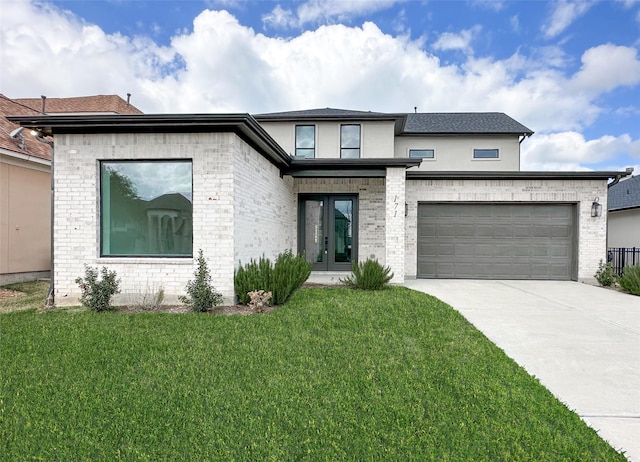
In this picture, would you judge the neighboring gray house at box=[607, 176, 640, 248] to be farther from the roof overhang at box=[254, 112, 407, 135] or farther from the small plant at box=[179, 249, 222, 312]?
the small plant at box=[179, 249, 222, 312]

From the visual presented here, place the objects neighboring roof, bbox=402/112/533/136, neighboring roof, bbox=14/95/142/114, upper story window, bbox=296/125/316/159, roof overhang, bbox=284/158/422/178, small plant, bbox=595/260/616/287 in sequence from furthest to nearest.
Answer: neighboring roof, bbox=402/112/533/136 → neighboring roof, bbox=14/95/142/114 → upper story window, bbox=296/125/316/159 → small plant, bbox=595/260/616/287 → roof overhang, bbox=284/158/422/178

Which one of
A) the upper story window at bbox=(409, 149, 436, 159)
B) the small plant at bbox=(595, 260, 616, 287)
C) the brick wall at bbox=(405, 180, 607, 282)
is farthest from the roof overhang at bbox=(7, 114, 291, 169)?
the upper story window at bbox=(409, 149, 436, 159)

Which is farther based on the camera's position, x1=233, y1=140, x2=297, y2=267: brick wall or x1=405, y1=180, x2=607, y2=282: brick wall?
x1=405, y1=180, x2=607, y2=282: brick wall

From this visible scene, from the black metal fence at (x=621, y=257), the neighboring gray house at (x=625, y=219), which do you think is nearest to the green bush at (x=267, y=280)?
the black metal fence at (x=621, y=257)

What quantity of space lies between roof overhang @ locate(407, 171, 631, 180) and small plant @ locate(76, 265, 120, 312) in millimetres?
8006

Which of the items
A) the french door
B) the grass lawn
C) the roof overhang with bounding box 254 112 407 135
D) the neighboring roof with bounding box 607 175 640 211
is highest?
the roof overhang with bounding box 254 112 407 135

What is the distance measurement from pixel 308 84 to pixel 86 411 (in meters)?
17.0

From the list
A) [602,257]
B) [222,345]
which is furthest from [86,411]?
[602,257]

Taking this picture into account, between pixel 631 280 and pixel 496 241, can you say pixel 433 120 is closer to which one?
pixel 496 241

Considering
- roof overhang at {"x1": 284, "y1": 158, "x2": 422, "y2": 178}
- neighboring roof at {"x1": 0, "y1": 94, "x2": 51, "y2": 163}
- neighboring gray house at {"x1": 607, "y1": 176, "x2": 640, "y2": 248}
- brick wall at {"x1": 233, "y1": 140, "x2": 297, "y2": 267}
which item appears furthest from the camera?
neighboring gray house at {"x1": 607, "y1": 176, "x2": 640, "y2": 248}

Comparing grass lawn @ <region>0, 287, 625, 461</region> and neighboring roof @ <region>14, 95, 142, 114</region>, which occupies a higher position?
neighboring roof @ <region>14, 95, 142, 114</region>

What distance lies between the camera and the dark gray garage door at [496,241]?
989cm

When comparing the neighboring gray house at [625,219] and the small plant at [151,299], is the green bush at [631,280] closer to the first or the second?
the neighboring gray house at [625,219]

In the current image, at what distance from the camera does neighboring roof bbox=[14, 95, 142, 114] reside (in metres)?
15.4
